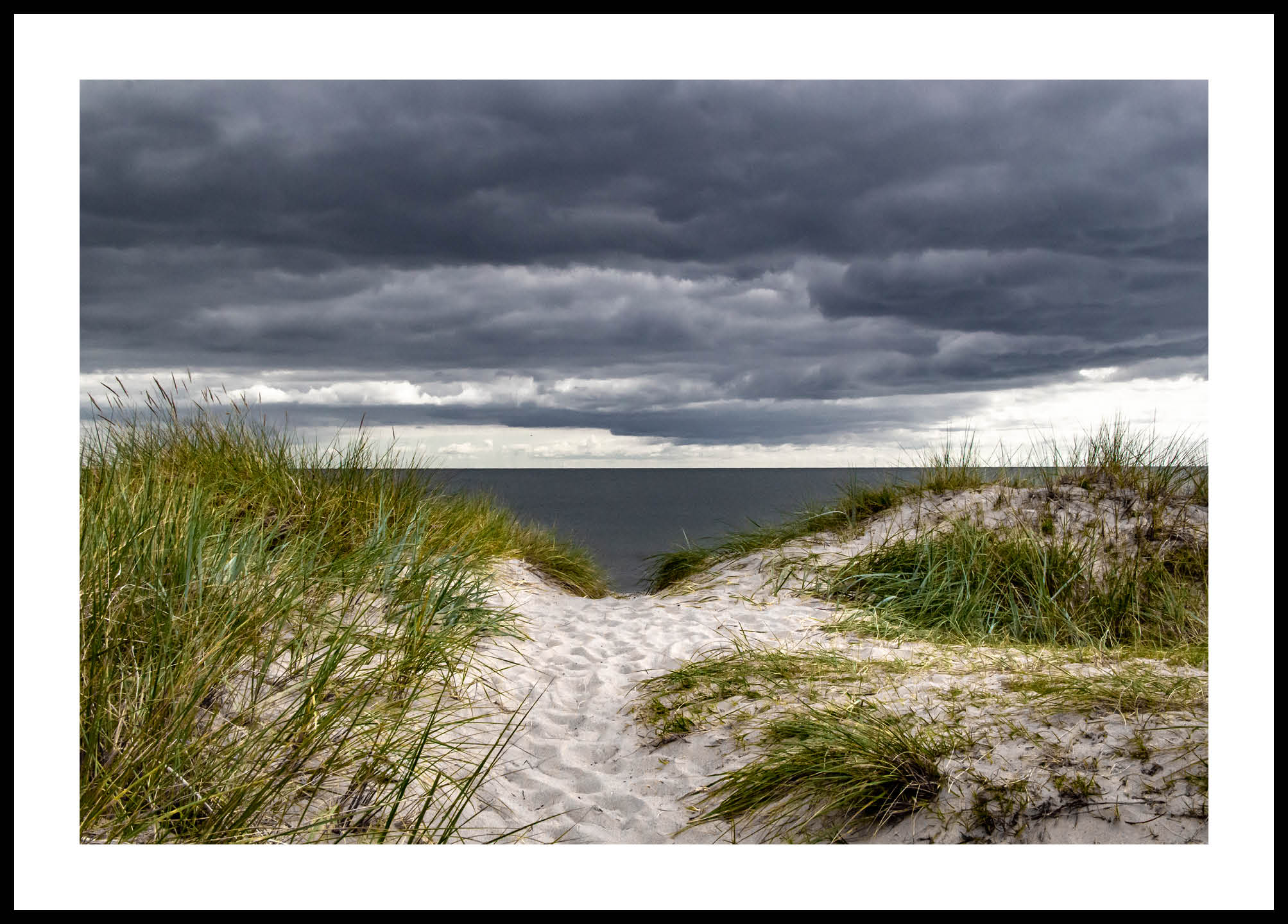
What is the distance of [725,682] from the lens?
385 centimetres

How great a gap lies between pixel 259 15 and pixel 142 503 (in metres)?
2.05

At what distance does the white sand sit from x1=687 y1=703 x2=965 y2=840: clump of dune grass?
6 centimetres

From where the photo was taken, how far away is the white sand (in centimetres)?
239

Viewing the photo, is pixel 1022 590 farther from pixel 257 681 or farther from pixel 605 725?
pixel 257 681

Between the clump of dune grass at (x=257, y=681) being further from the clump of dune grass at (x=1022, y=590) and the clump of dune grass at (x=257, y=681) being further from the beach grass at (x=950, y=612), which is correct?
the clump of dune grass at (x=1022, y=590)

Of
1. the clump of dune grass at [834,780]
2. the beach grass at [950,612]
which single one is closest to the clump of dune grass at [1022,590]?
the beach grass at [950,612]

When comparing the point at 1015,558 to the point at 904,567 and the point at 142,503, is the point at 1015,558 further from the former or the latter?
the point at 142,503

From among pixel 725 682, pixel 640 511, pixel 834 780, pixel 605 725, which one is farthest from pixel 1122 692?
pixel 640 511

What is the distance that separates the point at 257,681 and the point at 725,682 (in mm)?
2120

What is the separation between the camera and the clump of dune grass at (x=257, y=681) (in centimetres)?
227

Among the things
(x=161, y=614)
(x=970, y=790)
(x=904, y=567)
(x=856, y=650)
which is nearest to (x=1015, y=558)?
(x=904, y=567)

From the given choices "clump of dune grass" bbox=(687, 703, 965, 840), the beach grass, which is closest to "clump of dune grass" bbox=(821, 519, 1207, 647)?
the beach grass

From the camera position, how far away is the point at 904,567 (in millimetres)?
6418

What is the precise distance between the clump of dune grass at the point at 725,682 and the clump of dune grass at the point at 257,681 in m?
0.74
